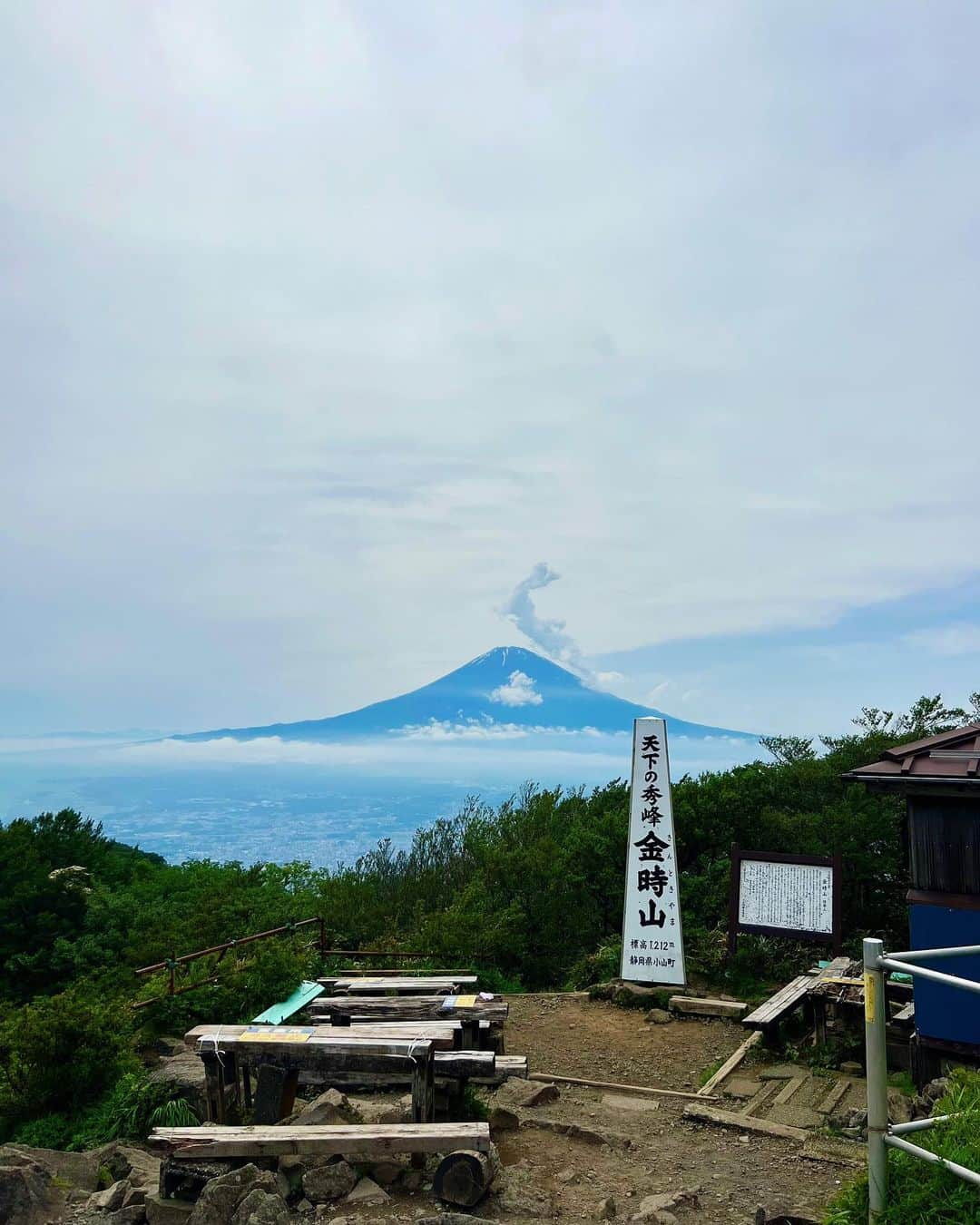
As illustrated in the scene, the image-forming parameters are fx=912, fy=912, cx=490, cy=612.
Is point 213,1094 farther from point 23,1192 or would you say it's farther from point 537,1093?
point 537,1093

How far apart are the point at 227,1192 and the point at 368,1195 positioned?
0.93m

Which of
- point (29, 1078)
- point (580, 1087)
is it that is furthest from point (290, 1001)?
point (580, 1087)

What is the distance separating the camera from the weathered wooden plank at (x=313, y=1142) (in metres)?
5.94

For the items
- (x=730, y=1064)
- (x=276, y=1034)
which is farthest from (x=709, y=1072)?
(x=276, y=1034)

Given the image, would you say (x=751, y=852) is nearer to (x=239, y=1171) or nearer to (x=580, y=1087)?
(x=580, y=1087)

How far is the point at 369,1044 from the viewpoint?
21.9 ft

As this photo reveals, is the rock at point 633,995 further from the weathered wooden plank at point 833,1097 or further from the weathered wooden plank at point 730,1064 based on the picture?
the weathered wooden plank at point 833,1097

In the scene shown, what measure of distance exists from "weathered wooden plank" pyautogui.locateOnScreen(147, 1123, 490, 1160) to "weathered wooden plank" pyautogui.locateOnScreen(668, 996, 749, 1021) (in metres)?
6.70

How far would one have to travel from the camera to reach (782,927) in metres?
12.6

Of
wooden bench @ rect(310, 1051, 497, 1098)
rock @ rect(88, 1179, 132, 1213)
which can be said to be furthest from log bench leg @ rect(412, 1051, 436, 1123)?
rock @ rect(88, 1179, 132, 1213)

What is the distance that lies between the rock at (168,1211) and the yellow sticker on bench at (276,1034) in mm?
1135

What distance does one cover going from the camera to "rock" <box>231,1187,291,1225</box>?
536cm

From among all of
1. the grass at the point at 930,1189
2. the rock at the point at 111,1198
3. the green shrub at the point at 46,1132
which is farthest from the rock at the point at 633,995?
the grass at the point at 930,1189

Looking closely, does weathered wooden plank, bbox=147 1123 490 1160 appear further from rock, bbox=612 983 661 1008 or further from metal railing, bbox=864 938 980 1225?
rock, bbox=612 983 661 1008
